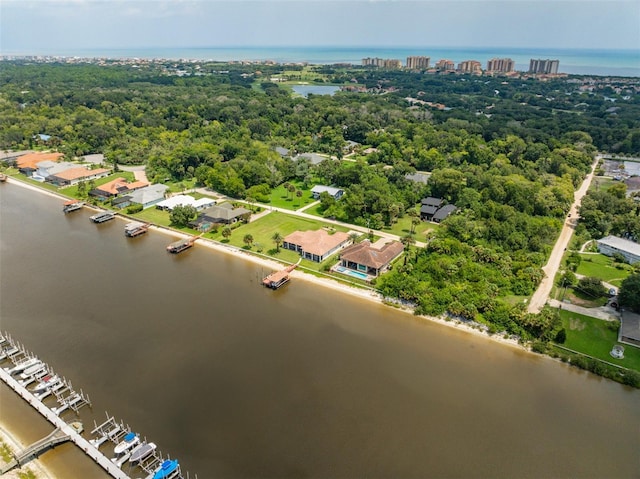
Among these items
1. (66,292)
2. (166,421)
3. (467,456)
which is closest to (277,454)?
(166,421)

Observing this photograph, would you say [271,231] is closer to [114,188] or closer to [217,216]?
[217,216]

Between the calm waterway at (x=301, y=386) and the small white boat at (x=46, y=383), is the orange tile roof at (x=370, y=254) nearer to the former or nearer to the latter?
the calm waterway at (x=301, y=386)

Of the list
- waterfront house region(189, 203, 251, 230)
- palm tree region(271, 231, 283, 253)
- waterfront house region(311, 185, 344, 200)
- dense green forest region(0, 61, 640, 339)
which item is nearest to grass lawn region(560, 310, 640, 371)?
dense green forest region(0, 61, 640, 339)

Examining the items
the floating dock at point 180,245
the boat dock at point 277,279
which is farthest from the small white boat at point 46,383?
the floating dock at point 180,245

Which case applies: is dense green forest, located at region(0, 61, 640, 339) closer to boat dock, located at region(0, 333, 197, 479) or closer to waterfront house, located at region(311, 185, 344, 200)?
waterfront house, located at region(311, 185, 344, 200)

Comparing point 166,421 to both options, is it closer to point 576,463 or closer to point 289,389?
point 289,389

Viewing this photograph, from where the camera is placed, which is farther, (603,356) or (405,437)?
(603,356)
